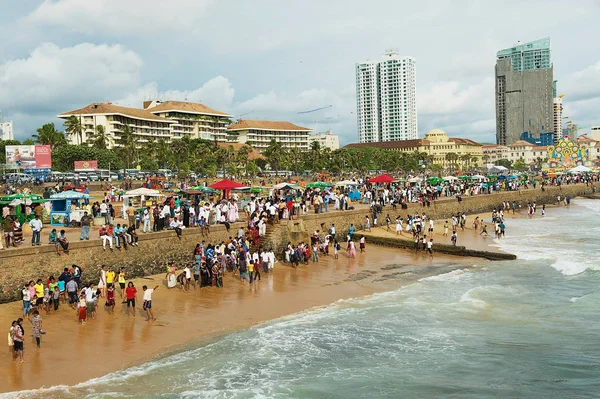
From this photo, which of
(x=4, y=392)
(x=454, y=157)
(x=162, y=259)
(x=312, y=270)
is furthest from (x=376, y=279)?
(x=454, y=157)

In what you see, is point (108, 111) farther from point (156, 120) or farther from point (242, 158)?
point (242, 158)

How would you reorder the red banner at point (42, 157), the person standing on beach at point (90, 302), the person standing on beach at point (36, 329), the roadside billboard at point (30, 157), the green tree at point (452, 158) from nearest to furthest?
the person standing on beach at point (36, 329), the person standing on beach at point (90, 302), the red banner at point (42, 157), the roadside billboard at point (30, 157), the green tree at point (452, 158)

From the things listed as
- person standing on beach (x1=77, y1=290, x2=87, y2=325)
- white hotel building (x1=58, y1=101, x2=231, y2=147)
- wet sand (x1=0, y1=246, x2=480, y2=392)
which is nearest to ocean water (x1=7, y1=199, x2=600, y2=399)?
wet sand (x1=0, y1=246, x2=480, y2=392)

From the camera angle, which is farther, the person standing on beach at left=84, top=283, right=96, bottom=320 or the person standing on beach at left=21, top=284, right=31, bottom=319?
the person standing on beach at left=84, top=283, right=96, bottom=320

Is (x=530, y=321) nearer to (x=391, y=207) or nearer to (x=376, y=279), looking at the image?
(x=376, y=279)

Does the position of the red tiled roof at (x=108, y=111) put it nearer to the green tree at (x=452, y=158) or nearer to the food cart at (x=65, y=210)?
the green tree at (x=452, y=158)

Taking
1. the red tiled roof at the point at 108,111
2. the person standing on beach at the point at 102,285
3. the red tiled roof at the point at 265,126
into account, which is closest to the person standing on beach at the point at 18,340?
the person standing on beach at the point at 102,285

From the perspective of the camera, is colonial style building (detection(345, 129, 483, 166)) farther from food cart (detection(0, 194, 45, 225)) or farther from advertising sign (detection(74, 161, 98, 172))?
food cart (detection(0, 194, 45, 225))
